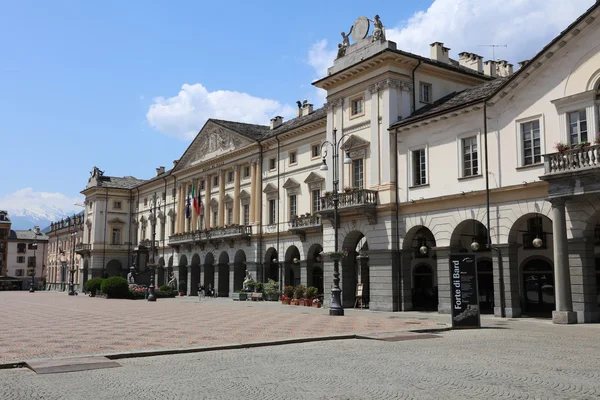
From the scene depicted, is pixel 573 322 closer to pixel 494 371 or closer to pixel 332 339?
pixel 332 339

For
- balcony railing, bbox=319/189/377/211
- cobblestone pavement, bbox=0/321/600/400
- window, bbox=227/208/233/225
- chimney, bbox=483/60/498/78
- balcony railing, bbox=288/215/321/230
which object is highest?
chimney, bbox=483/60/498/78

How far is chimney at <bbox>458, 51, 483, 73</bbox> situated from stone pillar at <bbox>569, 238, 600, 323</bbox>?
65.5ft

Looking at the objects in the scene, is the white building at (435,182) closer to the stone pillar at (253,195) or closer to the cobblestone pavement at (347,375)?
the stone pillar at (253,195)

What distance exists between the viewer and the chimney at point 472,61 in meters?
42.0

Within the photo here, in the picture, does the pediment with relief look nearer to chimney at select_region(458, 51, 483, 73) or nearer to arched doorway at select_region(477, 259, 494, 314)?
chimney at select_region(458, 51, 483, 73)

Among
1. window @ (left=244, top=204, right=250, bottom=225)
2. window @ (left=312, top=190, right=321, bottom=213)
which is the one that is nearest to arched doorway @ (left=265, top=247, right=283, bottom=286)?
window @ (left=244, top=204, right=250, bottom=225)

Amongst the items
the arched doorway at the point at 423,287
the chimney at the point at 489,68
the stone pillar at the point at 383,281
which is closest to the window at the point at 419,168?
the stone pillar at the point at 383,281

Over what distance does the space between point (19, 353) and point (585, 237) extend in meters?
21.3

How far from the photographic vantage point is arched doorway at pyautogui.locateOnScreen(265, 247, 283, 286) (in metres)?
51.9

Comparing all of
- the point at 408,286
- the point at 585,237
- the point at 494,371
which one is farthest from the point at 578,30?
the point at 494,371

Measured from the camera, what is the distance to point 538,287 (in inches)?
1283

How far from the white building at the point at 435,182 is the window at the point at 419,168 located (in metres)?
0.11

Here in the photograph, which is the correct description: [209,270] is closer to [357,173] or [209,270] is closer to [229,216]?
[229,216]

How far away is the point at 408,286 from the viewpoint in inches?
1339
